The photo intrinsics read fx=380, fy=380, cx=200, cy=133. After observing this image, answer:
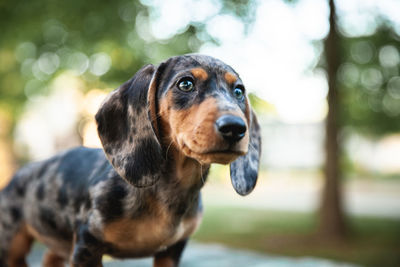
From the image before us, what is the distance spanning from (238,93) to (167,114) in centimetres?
46

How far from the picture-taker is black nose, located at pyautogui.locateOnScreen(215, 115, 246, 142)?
1.77 meters

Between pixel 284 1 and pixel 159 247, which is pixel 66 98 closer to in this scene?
pixel 284 1

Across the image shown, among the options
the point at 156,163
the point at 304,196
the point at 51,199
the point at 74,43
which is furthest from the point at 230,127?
the point at 304,196

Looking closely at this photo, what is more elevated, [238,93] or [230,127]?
[238,93]

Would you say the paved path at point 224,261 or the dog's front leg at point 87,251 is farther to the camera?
the paved path at point 224,261

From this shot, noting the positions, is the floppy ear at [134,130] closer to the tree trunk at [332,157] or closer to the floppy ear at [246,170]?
the floppy ear at [246,170]

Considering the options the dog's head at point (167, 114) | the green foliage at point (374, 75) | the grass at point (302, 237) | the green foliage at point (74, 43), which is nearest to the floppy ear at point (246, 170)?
the dog's head at point (167, 114)

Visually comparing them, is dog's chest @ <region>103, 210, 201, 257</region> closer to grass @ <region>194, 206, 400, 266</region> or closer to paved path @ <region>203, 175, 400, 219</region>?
Result: grass @ <region>194, 206, 400, 266</region>

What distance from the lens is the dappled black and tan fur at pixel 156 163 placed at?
6.75ft

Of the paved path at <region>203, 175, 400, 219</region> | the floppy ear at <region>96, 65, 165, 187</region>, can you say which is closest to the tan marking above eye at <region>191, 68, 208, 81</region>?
the floppy ear at <region>96, 65, 165, 187</region>

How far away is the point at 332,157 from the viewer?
7.53 meters

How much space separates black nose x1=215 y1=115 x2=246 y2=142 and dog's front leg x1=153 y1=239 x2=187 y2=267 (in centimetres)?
110

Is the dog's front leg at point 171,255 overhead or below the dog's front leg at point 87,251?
below

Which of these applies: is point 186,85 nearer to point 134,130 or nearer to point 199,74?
point 199,74
